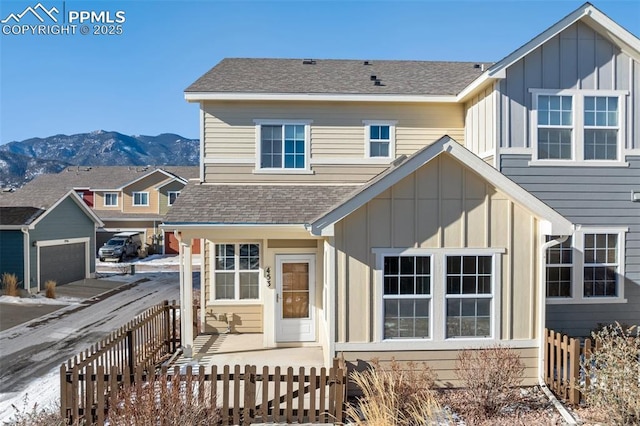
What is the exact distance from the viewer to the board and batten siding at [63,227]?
19094 mm

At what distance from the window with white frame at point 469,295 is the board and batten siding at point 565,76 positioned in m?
3.58

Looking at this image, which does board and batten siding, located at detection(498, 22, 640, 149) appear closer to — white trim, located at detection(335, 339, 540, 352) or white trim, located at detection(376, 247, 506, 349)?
white trim, located at detection(376, 247, 506, 349)

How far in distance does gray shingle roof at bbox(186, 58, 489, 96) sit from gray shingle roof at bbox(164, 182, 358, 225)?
261cm

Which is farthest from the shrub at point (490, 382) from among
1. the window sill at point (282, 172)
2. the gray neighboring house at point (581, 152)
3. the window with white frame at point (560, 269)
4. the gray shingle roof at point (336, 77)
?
the gray shingle roof at point (336, 77)

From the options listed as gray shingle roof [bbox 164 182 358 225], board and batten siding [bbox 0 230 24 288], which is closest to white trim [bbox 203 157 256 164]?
gray shingle roof [bbox 164 182 358 225]

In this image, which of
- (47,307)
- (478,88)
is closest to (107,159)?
(47,307)

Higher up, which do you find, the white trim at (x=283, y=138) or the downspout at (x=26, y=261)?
the white trim at (x=283, y=138)

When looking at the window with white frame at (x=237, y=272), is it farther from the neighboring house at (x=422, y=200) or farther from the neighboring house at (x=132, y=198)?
the neighboring house at (x=132, y=198)

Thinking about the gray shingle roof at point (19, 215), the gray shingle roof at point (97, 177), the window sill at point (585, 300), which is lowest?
the window sill at point (585, 300)

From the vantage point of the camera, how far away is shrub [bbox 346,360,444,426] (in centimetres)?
564

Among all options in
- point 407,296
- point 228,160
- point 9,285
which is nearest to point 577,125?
point 407,296

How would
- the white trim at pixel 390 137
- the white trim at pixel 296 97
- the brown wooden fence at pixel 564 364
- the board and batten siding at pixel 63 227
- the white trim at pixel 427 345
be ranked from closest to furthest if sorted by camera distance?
the brown wooden fence at pixel 564 364
the white trim at pixel 427 345
the white trim at pixel 296 97
the white trim at pixel 390 137
the board and batten siding at pixel 63 227

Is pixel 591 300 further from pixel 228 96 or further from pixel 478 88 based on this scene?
pixel 228 96

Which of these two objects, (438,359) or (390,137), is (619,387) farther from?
(390,137)
